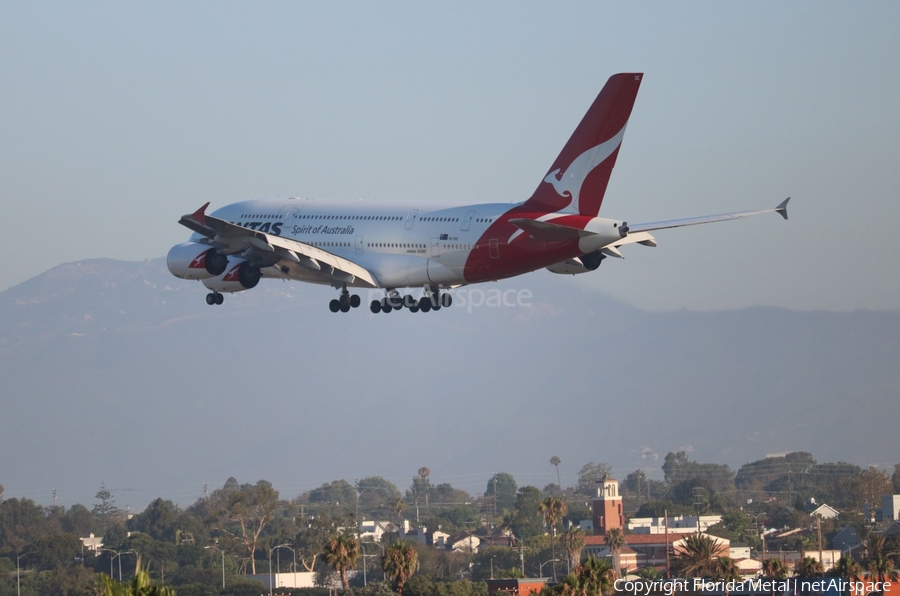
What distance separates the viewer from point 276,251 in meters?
72.1

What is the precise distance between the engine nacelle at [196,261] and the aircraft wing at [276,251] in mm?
824

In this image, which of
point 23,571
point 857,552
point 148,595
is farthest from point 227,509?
point 148,595

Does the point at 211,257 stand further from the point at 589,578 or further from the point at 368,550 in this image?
the point at 368,550

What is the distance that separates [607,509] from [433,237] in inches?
4403

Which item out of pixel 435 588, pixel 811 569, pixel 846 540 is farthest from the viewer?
pixel 846 540

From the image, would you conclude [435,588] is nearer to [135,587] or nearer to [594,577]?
[594,577]

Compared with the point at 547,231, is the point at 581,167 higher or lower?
higher

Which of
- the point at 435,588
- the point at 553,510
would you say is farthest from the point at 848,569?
the point at 553,510

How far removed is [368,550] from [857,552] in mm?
54118

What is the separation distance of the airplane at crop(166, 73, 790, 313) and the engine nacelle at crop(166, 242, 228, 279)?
7 centimetres

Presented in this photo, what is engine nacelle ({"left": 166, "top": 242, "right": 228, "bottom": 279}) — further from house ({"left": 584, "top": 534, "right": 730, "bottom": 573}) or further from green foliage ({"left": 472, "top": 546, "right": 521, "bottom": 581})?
house ({"left": 584, "top": 534, "right": 730, "bottom": 573})

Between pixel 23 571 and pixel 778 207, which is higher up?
pixel 778 207

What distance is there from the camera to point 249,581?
129 metres

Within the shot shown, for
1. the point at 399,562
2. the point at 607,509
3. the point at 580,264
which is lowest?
the point at 399,562
